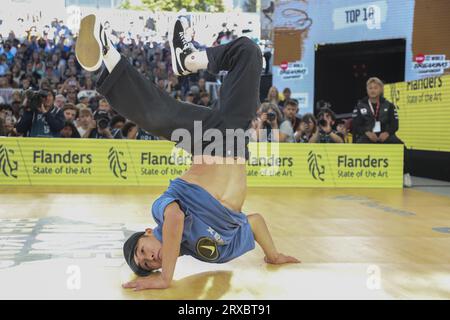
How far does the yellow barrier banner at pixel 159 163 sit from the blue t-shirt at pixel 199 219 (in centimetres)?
554

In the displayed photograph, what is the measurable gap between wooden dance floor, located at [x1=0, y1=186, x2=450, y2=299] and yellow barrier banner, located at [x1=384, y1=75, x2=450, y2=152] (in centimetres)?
387

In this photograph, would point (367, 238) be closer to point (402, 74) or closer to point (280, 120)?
point (280, 120)

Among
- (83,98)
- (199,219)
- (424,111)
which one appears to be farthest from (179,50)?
(424,111)

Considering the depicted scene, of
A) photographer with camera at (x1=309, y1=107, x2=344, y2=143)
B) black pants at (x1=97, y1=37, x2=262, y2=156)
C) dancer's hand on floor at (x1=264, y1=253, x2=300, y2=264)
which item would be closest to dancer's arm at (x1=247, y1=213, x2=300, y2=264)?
dancer's hand on floor at (x1=264, y1=253, x2=300, y2=264)

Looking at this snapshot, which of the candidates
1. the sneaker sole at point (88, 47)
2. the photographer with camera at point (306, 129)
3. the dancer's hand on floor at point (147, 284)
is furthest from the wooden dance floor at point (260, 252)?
the photographer with camera at point (306, 129)

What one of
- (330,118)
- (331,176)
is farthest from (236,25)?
(331,176)

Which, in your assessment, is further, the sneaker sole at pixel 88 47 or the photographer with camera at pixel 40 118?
the photographer with camera at pixel 40 118

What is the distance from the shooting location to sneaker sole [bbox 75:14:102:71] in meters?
3.81

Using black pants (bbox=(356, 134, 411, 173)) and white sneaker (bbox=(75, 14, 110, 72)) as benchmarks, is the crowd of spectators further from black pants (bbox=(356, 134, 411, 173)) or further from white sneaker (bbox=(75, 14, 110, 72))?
white sneaker (bbox=(75, 14, 110, 72))

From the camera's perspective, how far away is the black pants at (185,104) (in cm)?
370

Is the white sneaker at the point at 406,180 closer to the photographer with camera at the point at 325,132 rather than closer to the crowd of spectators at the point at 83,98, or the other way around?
the crowd of spectators at the point at 83,98

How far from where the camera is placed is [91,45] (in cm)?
383
